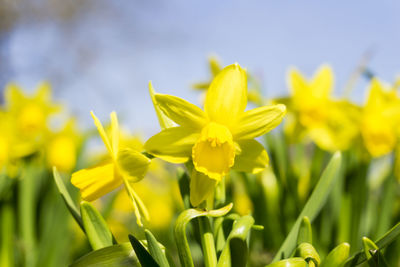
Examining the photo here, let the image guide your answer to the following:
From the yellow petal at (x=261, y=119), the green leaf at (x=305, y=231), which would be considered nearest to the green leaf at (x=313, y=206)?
the green leaf at (x=305, y=231)

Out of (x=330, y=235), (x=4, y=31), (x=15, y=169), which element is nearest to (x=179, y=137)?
(x=330, y=235)

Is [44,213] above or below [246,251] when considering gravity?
below

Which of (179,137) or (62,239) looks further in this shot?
(62,239)

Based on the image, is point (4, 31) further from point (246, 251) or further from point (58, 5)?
point (58, 5)

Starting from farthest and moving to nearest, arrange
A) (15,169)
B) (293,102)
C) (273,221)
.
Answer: (15,169) → (293,102) → (273,221)

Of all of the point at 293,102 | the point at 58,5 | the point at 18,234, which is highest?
the point at 58,5

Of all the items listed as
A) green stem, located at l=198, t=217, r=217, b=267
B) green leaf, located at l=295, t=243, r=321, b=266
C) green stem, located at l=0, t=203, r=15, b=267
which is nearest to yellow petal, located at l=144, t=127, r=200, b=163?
green stem, located at l=198, t=217, r=217, b=267
